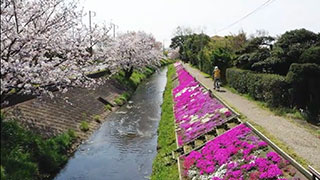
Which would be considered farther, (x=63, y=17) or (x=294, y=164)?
(x=63, y=17)

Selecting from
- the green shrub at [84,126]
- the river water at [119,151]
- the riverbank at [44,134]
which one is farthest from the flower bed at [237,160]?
the green shrub at [84,126]

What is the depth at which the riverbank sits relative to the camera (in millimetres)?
15359

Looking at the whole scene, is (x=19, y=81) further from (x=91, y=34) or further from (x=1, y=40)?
(x=91, y=34)

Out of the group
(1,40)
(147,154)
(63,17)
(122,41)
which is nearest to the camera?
(1,40)

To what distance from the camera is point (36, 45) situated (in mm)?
13422

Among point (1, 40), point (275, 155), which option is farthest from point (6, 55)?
point (275, 155)

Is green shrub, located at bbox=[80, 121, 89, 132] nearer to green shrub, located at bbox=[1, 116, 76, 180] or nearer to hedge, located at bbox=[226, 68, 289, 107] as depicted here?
green shrub, located at bbox=[1, 116, 76, 180]

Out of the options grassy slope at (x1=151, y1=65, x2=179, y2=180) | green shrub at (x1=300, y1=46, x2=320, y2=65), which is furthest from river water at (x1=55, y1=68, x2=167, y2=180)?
green shrub at (x1=300, y1=46, x2=320, y2=65)

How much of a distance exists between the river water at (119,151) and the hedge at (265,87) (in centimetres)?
879

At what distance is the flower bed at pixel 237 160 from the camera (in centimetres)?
1255

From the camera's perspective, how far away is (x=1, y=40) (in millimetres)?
12156

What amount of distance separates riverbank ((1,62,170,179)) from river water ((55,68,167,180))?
82 centimetres

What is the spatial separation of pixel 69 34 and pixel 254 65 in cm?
1824

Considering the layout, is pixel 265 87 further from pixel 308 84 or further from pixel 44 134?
pixel 44 134
